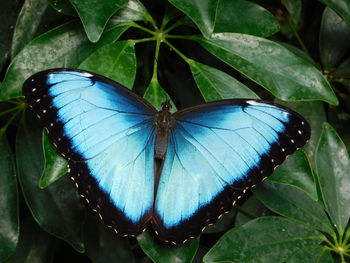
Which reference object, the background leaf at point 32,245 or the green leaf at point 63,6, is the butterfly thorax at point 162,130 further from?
the background leaf at point 32,245

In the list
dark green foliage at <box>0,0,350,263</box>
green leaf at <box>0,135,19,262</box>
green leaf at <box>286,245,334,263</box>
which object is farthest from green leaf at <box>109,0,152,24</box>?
green leaf at <box>286,245,334,263</box>

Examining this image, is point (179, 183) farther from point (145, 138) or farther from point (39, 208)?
point (39, 208)

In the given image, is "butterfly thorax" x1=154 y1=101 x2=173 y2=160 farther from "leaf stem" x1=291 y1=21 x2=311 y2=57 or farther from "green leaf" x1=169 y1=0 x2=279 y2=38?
"leaf stem" x1=291 y1=21 x2=311 y2=57

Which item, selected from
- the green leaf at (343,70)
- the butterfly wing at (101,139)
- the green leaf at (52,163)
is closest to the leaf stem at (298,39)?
the green leaf at (343,70)

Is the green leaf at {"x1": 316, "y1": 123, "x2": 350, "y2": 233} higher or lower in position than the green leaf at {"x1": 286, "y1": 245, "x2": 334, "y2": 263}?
higher

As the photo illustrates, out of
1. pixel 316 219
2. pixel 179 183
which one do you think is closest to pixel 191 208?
pixel 179 183

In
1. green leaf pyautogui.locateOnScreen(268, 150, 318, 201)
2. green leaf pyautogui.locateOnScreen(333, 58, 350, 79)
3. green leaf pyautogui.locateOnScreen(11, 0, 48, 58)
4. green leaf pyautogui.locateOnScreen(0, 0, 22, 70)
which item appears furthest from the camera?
green leaf pyautogui.locateOnScreen(333, 58, 350, 79)

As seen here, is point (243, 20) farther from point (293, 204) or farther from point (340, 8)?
point (293, 204)
